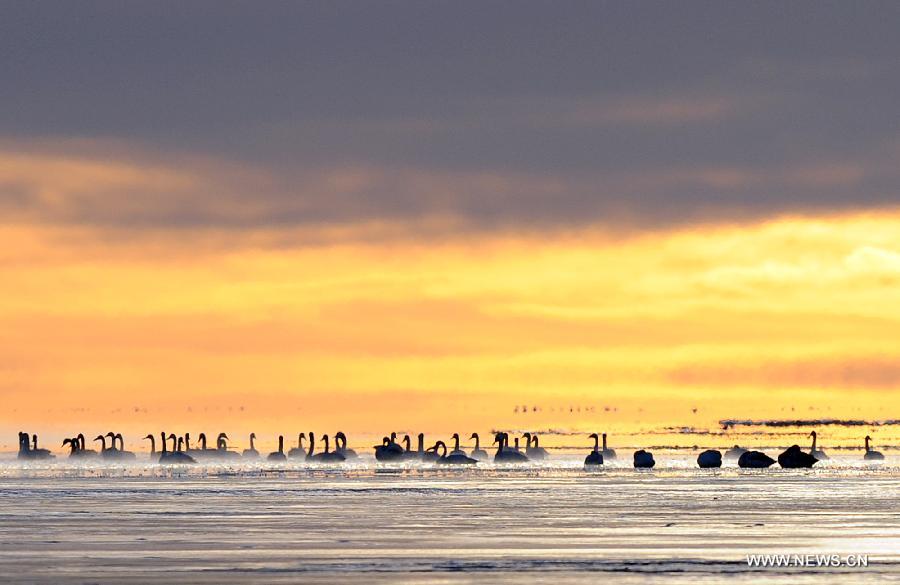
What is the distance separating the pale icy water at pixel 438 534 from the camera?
31.6m

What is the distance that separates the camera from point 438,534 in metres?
40.9

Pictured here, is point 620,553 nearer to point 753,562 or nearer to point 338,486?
point 753,562

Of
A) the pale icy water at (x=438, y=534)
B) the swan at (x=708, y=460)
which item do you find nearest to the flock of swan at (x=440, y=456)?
the swan at (x=708, y=460)

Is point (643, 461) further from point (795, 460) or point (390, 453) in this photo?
point (390, 453)

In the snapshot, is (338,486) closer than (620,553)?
No

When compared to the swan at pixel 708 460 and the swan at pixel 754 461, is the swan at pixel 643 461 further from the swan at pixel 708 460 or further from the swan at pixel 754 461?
the swan at pixel 754 461

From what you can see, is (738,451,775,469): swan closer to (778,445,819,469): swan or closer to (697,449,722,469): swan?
(778,445,819,469): swan

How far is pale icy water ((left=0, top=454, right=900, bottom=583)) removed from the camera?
104 ft

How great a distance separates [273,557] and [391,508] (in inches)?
737

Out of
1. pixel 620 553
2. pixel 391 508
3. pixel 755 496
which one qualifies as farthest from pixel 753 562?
pixel 755 496

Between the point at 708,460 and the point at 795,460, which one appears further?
the point at 795,460

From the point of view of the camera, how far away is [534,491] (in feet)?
226

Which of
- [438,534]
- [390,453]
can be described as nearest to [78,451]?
[390,453]

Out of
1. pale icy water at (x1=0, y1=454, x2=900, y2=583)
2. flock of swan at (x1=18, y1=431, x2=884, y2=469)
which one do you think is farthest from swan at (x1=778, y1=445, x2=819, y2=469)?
pale icy water at (x1=0, y1=454, x2=900, y2=583)
